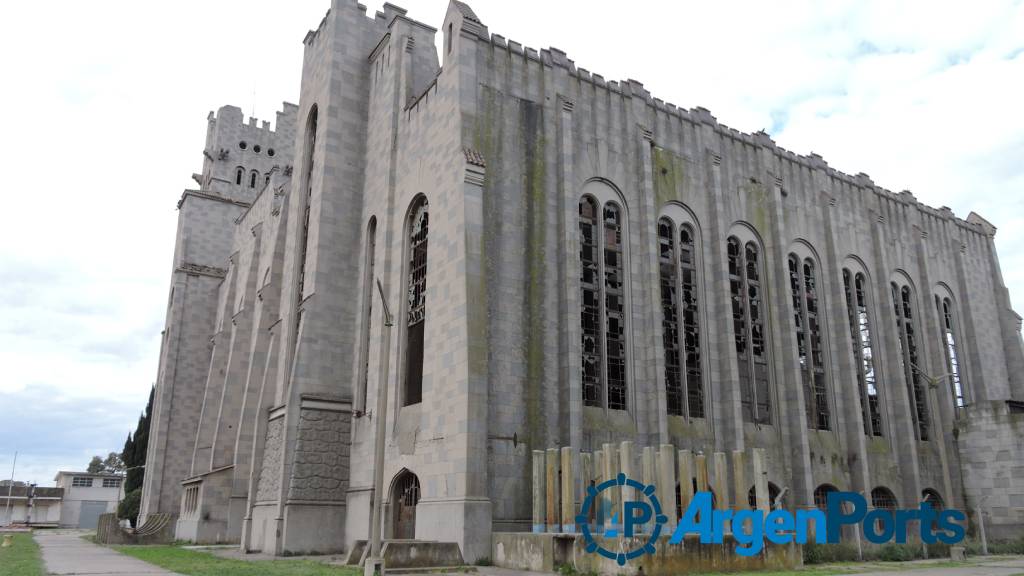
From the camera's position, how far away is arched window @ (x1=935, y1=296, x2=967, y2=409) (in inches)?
1572

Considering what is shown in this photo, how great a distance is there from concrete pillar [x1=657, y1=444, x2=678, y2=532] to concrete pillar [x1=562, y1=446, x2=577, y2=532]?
235 cm

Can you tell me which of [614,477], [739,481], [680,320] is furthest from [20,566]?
[680,320]

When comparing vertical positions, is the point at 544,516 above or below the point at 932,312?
below

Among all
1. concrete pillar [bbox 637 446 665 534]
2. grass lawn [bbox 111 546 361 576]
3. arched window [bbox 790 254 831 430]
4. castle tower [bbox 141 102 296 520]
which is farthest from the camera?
castle tower [bbox 141 102 296 520]

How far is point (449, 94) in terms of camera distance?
27.8 meters

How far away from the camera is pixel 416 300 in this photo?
92.9 feet

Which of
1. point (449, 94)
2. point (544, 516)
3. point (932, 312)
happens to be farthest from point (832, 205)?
point (544, 516)

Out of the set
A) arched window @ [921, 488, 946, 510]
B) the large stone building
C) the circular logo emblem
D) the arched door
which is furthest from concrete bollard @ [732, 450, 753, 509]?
arched window @ [921, 488, 946, 510]

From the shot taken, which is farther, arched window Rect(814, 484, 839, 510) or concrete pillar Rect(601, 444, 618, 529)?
arched window Rect(814, 484, 839, 510)

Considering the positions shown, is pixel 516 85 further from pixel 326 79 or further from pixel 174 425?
pixel 174 425

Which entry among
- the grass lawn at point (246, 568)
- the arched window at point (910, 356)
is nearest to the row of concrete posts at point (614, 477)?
the grass lawn at point (246, 568)

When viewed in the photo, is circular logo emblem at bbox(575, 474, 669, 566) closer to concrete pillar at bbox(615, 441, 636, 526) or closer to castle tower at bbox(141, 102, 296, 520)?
concrete pillar at bbox(615, 441, 636, 526)

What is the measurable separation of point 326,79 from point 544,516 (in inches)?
866

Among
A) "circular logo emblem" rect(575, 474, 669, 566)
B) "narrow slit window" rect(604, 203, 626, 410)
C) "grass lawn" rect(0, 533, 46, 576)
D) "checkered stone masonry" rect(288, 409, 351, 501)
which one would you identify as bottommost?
"grass lawn" rect(0, 533, 46, 576)
